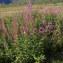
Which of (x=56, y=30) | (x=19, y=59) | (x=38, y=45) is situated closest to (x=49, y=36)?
(x=56, y=30)

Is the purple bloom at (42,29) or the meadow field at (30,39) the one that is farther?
the purple bloom at (42,29)

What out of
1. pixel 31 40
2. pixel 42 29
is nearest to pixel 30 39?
pixel 31 40

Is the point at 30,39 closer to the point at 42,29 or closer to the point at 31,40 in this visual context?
the point at 31,40

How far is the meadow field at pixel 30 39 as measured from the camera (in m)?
6.73

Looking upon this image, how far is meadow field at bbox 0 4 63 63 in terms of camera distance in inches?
265

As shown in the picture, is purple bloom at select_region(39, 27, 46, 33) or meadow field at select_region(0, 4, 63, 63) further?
purple bloom at select_region(39, 27, 46, 33)

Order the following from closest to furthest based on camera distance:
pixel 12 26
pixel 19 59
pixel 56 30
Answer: pixel 19 59, pixel 12 26, pixel 56 30

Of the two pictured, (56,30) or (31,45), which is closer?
(31,45)

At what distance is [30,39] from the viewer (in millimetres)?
6840

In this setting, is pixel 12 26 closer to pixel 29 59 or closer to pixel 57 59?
pixel 29 59

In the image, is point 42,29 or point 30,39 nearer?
point 30,39

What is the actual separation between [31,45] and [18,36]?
0.47 metres

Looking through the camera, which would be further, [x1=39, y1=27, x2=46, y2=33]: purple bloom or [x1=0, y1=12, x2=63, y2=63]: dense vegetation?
[x1=39, y1=27, x2=46, y2=33]: purple bloom

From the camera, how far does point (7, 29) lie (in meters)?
7.41
